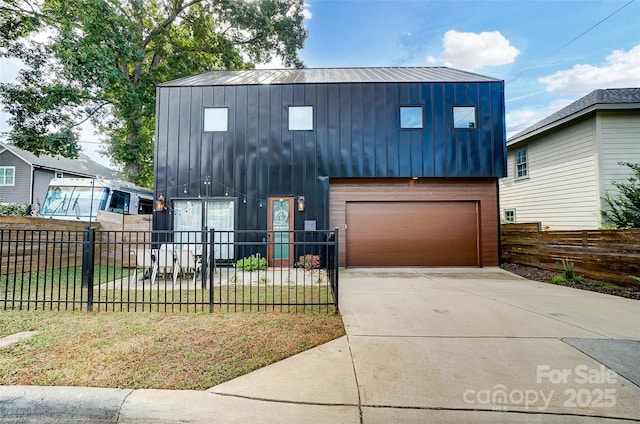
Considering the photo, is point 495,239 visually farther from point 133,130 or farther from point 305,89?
point 133,130

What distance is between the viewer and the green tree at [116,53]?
1114 centimetres

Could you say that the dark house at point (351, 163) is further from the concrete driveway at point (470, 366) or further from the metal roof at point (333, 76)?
the concrete driveway at point (470, 366)

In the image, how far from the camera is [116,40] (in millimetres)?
11742

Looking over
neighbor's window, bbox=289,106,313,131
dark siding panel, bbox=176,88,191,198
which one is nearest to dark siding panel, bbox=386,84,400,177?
neighbor's window, bbox=289,106,313,131

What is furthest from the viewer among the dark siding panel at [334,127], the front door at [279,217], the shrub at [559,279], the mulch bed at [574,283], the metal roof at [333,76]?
the metal roof at [333,76]

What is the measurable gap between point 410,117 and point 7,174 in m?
23.5

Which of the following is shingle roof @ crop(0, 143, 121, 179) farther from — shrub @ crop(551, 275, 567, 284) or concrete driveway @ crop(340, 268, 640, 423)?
shrub @ crop(551, 275, 567, 284)

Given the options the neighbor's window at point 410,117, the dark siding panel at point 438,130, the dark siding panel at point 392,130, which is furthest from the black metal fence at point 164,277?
the neighbor's window at point 410,117

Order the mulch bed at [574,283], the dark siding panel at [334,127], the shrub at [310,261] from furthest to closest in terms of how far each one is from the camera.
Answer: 1. the dark siding panel at [334,127]
2. the shrub at [310,261]
3. the mulch bed at [574,283]

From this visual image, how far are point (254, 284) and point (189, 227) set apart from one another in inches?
144

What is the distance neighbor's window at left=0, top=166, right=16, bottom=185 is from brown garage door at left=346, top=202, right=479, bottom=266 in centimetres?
2147

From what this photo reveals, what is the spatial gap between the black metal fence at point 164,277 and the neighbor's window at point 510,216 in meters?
9.41

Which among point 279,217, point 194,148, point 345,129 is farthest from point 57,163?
point 345,129

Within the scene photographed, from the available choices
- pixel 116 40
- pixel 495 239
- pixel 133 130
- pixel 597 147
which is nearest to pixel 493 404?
pixel 495 239
